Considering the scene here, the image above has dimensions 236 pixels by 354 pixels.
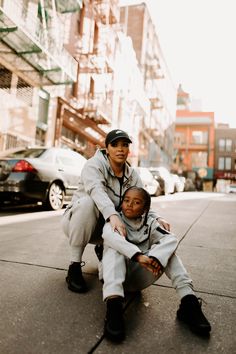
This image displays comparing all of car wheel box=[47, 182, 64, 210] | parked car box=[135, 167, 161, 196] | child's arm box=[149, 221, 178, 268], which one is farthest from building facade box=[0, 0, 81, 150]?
child's arm box=[149, 221, 178, 268]

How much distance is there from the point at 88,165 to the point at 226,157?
61.6 metres

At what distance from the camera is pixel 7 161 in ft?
24.2

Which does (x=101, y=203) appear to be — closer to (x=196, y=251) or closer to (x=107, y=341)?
(x=107, y=341)

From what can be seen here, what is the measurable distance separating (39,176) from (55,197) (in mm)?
906

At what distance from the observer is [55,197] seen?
8234mm

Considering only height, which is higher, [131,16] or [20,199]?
[131,16]

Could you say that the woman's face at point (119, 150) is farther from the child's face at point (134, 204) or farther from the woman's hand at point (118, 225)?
the woman's hand at point (118, 225)

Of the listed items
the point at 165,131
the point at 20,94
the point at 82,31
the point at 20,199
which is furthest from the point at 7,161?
the point at 165,131

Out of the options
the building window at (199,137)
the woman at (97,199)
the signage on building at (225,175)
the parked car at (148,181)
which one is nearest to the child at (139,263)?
the woman at (97,199)

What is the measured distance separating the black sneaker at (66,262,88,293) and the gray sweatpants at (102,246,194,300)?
0.34 meters

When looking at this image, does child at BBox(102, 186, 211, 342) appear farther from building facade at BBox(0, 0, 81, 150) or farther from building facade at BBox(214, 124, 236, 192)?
building facade at BBox(214, 124, 236, 192)

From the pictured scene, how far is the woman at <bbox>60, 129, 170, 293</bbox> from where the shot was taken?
2.50m

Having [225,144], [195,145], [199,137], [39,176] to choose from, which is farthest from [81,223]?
[225,144]

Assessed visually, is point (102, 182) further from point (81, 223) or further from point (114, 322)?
point (114, 322)
